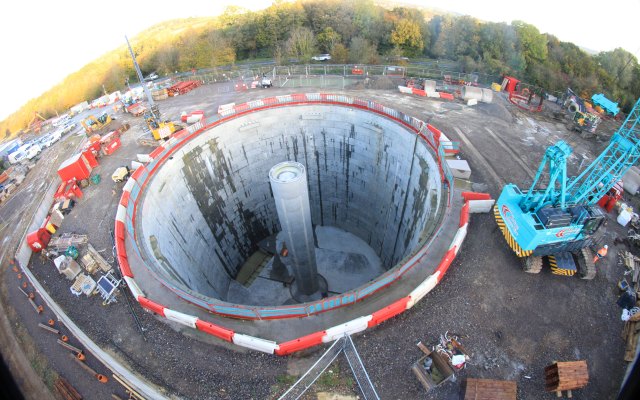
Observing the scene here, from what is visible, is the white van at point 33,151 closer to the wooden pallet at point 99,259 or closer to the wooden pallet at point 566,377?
the wooden pallet at point 99,259

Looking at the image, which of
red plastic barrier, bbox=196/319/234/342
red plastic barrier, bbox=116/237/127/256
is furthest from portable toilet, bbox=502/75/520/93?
red plastic barrier, bbox=116/237/127/256

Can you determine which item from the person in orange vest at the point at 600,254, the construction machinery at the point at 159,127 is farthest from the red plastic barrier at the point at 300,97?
the person in orange vest at the point at 600,254

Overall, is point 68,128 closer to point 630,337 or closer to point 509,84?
point 509,84

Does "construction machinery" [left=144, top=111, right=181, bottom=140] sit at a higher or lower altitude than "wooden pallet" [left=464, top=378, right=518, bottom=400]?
higher

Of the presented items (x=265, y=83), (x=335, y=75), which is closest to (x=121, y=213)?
(x=265, y=83)

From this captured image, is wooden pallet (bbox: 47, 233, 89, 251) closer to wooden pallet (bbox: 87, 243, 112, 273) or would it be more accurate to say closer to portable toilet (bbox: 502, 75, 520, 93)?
wooden pallet (bbox: 87, 243, 112, 273)
